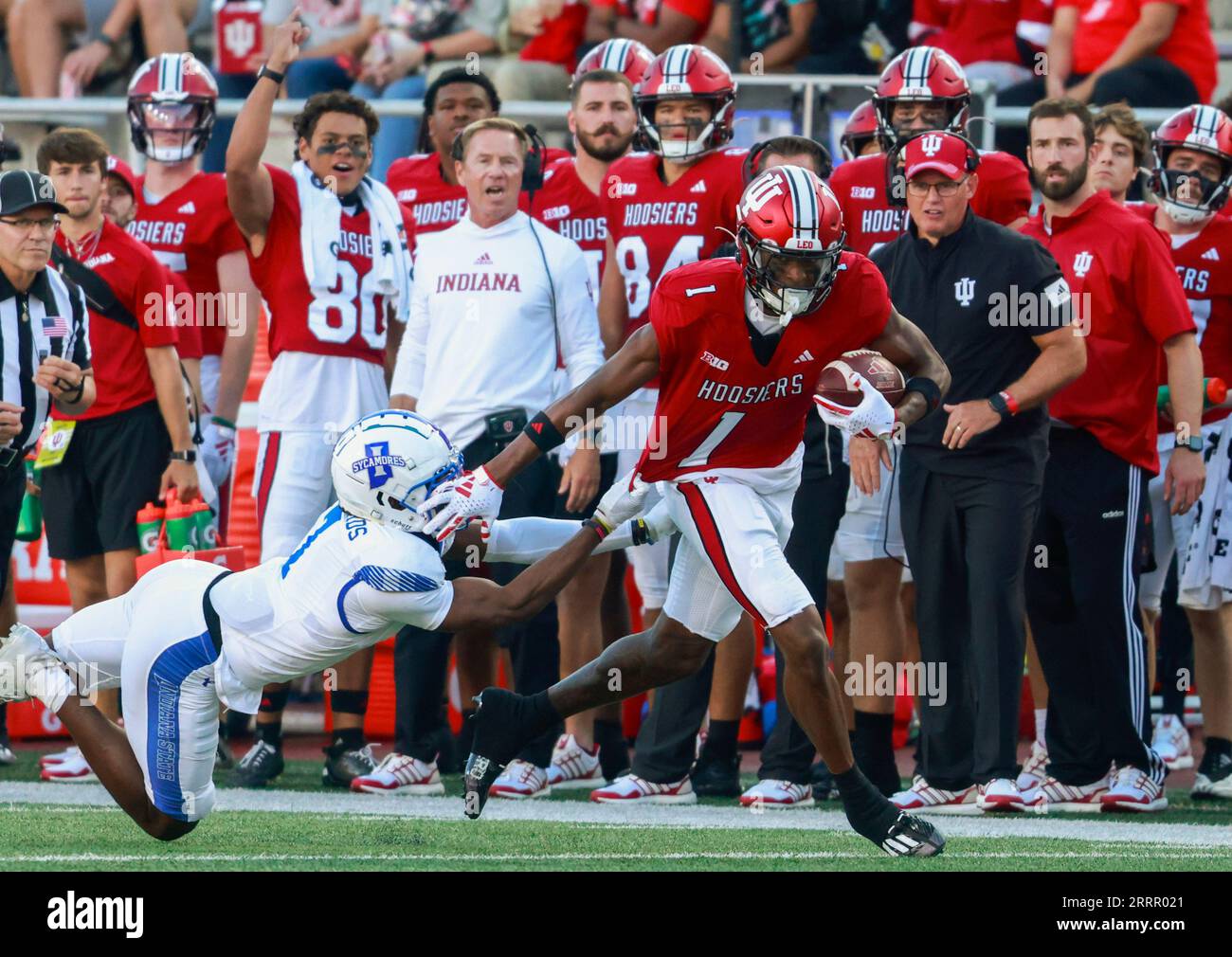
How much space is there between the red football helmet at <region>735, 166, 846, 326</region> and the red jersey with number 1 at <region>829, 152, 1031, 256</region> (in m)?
1.83

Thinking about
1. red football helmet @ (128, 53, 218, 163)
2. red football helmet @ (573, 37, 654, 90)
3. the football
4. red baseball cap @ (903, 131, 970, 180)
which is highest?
red football helmet @ (573, 37, 654, 90)

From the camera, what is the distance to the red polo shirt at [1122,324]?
7441 mm

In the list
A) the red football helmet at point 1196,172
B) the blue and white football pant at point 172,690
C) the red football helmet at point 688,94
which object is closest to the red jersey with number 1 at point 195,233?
the red football helmet at point 688,94

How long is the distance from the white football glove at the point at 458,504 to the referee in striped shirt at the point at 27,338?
219 cm

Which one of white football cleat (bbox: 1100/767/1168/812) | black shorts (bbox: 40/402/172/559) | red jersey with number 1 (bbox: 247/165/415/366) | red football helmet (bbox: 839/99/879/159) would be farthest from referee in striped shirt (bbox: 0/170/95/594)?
white football cleat (bbox: 1100/767/1168/812)

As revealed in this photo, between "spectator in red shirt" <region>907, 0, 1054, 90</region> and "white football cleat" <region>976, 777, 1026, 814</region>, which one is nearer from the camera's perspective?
"white football cleat" <region>976, 777, 1026, 814</region>

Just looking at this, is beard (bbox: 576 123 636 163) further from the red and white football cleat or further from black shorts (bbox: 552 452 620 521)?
the red and white football cleat

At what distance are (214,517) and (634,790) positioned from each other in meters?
2.09

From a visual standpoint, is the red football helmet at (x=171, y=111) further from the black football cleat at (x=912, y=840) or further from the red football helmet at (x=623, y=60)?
the black football cleat at (x=912, y=840)

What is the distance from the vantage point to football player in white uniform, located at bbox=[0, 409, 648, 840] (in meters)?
5.65

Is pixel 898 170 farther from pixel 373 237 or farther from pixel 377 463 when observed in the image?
pixel 377 463

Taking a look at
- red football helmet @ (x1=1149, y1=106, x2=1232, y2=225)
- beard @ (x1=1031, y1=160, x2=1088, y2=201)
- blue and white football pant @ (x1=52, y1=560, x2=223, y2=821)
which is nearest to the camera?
blue and white football pant @ (x1=52, y1=560, x2=223, y2=821)

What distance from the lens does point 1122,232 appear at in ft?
24.7

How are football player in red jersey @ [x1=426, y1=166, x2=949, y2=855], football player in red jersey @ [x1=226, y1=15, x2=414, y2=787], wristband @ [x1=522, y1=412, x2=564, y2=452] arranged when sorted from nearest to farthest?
football player in red jersey @ [x1=426, y1=166, x2=949, y2=855]
wristband @ [x1=522, y1=412, x2=564, y2=452]
football player in red jersey @ [x1=226, y1=15, x2=414, y2=787]
